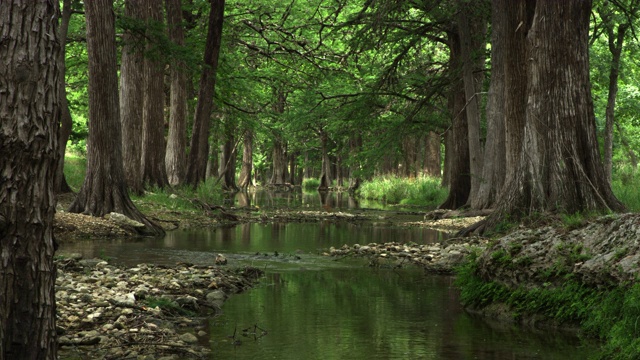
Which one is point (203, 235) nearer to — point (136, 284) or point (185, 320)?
point (136, 284)

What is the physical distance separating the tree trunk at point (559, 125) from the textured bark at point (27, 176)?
8844 millimetres

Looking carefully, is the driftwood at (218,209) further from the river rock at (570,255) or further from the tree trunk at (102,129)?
the river rock at (570,255)

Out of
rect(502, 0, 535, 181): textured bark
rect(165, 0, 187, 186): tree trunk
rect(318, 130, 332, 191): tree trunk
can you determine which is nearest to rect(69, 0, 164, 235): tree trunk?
rect(502, 0, 535, 181): textured bark

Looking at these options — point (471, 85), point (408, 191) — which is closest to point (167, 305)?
point (471, 85)

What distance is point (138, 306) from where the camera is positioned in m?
7.21

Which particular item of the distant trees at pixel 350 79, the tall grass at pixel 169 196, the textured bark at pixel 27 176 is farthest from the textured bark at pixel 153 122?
the textured bark at pixel 27 176

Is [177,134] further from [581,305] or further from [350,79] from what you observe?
[581,305]

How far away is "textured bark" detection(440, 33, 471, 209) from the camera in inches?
941

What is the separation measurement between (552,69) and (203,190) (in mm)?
13951

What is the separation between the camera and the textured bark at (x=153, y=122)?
70.0 feet

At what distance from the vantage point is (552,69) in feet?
40.4

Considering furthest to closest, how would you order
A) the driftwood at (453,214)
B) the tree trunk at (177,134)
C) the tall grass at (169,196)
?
1. the tree trunk at (177,134)
2. the driftwood at (453,214)
3. the tall grass at (169,196)

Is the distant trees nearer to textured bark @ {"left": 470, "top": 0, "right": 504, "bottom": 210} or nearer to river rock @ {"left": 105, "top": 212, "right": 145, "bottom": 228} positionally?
textured bark @ {"left": 470, "top": 0, "right": 504, "bottom": 210}

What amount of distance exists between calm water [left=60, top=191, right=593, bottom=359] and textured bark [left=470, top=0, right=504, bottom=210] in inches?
247
